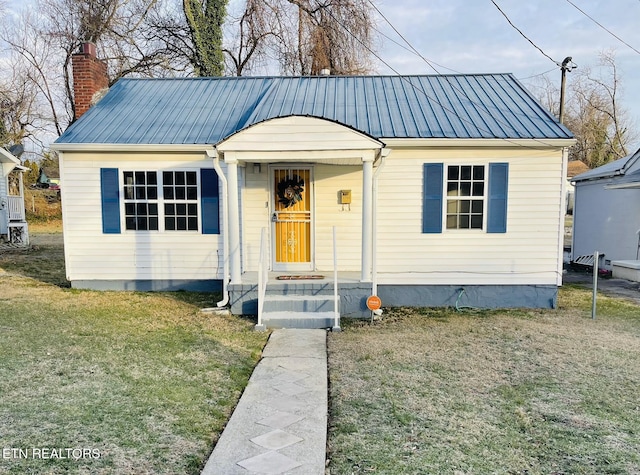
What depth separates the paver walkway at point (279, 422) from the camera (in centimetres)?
297

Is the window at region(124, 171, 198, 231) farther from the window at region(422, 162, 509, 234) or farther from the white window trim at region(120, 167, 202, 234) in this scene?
the window at region(422, 162, 509, 234)

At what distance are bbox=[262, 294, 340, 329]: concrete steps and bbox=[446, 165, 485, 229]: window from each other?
291 centimetres

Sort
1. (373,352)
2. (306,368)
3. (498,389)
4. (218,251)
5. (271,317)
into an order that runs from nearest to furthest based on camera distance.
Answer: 1. (498,389)
2. (306,368)
3. (373,352)
4. (271,317)
5. (218,251)

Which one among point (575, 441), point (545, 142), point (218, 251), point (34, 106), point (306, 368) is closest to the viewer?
point (575, 441)

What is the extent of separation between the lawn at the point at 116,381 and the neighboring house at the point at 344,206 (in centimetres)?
118

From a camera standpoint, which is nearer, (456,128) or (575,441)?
(575,441)

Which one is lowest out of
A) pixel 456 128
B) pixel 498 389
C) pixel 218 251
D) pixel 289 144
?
pixel 498 389

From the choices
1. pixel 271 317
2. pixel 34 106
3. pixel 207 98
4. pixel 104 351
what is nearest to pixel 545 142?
pixel 271 317

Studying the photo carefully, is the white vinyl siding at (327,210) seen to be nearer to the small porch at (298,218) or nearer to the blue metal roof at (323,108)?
the small porch at (298,218)

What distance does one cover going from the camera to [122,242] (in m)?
8.44

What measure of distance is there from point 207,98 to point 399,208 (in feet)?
16.7

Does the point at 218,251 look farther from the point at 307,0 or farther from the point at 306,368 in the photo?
the point at 307,0

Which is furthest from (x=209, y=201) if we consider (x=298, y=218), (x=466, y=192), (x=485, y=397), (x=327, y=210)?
(x=485, y=397)

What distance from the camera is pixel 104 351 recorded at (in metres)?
5.13
